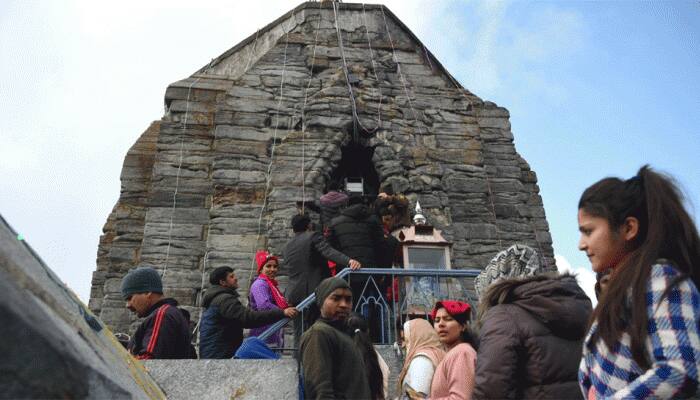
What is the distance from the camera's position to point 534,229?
30.3 feet

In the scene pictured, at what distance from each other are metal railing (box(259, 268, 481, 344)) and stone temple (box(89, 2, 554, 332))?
1957 mm

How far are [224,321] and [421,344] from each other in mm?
1645

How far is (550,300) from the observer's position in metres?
2.80

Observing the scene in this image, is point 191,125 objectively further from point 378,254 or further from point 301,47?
point 378,254

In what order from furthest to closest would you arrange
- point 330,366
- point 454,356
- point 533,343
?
point 454,356 → point 330,366 → point 533,343

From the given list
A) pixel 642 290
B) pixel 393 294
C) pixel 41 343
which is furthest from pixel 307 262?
pixel 41 343

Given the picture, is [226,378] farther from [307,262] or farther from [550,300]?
[307,262]

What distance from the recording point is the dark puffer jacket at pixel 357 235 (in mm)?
6316

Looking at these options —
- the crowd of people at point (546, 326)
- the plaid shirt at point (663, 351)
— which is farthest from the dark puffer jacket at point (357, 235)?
the plaid shirt at point (663, 351)

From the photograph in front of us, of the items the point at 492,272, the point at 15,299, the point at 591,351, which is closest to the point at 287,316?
the point at 492,272

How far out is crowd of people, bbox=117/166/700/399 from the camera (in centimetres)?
178

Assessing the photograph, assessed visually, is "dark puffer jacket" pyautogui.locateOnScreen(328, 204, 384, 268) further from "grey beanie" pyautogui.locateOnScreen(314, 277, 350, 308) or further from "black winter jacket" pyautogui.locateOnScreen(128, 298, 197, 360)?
"grey beanie" pyautogui.locateOnScreen(314, 277, 350, 308)

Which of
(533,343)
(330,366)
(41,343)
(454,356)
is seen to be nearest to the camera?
(41,343)

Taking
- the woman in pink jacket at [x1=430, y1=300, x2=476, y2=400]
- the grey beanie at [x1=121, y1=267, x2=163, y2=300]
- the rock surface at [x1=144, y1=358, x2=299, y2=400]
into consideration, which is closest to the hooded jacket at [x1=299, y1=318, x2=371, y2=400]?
the woman in pink jacket at [x1=430, y1=300, x2=476, y2=400]
